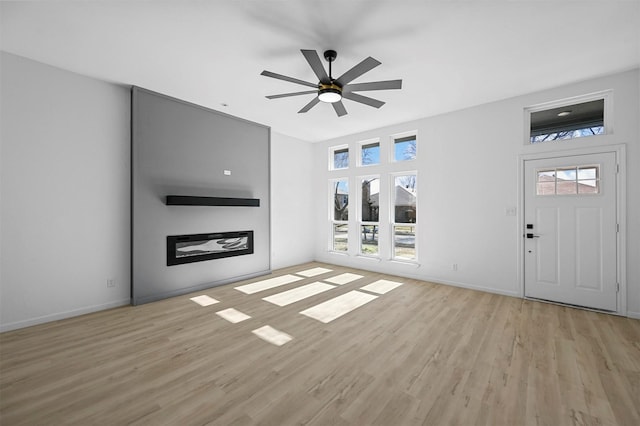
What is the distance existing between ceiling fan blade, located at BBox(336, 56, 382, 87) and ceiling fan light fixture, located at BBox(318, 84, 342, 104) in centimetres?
7

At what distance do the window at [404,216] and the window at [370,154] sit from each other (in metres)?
0.67

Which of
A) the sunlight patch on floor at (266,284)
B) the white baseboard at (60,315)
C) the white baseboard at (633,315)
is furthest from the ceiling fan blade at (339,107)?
the white baseboard at (633,315)

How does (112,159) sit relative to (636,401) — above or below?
above

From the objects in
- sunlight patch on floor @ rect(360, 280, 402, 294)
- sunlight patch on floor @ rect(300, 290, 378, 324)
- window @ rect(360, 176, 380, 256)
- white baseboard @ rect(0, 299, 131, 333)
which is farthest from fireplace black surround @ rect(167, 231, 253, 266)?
window @ rect(360, 176, 380, 256)

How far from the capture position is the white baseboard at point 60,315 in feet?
10.0

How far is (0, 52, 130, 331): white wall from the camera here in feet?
10.0

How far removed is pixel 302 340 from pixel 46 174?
3622 millimetres

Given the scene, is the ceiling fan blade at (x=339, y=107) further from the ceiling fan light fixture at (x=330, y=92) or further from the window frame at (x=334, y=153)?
the window frame at (x=334, y=153)

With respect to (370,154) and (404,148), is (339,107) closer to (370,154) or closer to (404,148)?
(404,148)

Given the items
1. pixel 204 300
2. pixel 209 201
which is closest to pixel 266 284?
pixel 204 300

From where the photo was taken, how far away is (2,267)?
3.00 meters

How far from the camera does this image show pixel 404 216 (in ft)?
18.4

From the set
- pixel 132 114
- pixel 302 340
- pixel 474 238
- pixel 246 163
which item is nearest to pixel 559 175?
pixel 474 238

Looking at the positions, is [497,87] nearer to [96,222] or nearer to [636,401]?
[636,401]
